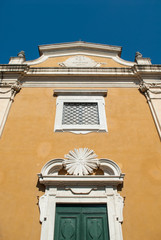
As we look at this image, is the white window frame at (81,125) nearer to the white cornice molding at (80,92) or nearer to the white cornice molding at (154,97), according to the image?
the white cornice molding at (80,92)

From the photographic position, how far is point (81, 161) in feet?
19.3

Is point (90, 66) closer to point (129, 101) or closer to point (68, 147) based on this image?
point (129, 101)

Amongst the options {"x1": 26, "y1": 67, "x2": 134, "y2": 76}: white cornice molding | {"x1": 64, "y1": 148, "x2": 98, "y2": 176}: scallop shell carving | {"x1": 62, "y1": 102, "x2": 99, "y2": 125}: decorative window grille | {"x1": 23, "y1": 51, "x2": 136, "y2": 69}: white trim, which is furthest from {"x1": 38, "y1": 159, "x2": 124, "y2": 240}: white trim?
{"x1": 23, "y1": 51, "x2": 136, "y2": 69}: white trim

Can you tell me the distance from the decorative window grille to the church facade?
0.03 m

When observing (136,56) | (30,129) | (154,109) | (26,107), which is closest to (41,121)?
(30,129)

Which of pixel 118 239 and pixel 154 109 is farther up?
pixel 154 109

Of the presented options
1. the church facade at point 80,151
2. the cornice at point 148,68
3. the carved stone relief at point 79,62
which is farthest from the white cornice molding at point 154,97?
the carved stone relief at point 79,62

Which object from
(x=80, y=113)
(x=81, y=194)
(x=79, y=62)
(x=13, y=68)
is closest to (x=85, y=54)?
(x=79, y=62)

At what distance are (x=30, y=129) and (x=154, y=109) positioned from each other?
166 inches

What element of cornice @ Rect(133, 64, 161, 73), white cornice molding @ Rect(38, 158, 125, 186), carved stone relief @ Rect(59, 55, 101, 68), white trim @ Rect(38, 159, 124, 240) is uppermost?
carved stone relief @ Rect(59, 55, 101, 68)

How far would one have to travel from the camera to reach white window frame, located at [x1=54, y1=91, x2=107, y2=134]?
22.0 ft

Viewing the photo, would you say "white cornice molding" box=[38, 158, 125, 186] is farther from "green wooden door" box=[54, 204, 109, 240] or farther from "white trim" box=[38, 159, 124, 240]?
"green wooden door" box=[54, 204, 109, 240]

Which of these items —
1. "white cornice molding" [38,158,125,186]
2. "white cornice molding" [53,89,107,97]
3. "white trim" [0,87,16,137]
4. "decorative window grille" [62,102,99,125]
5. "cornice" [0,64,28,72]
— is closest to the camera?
"white cornice molding" [38,158,125,186]

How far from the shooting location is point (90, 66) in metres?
9.51
